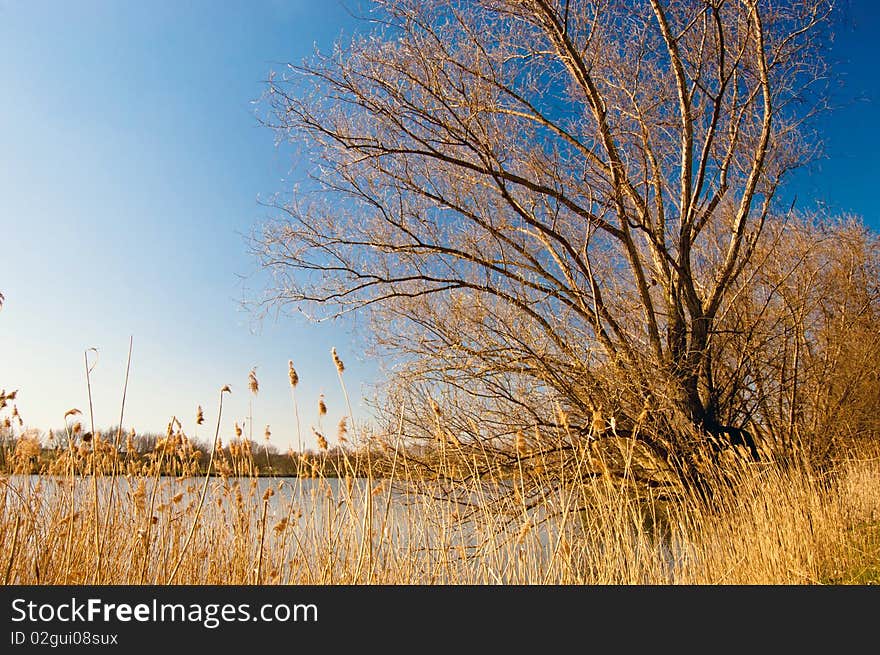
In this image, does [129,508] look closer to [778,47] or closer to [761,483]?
[761,483]

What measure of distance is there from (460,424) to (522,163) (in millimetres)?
3229

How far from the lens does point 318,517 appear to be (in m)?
3.56

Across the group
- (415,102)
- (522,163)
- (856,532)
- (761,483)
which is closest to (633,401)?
(761,483)

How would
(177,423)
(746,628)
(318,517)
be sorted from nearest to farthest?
(746,628) < (177,423) < (318,517)

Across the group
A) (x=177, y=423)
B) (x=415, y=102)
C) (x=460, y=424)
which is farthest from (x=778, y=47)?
(x=177, y=423)

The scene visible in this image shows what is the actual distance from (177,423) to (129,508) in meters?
0.79

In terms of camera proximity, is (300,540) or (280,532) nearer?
(280,532)

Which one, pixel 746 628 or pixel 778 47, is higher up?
pixel 778 47

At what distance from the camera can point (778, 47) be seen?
7.29 metres

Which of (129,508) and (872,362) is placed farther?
(872,362)

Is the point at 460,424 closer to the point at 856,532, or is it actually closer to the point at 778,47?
the point at 856,532

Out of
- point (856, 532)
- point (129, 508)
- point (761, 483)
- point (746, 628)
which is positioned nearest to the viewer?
point (746, 628)

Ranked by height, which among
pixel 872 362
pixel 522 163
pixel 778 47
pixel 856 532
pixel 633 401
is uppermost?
pixel 778 47

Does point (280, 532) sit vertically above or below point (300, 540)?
above
